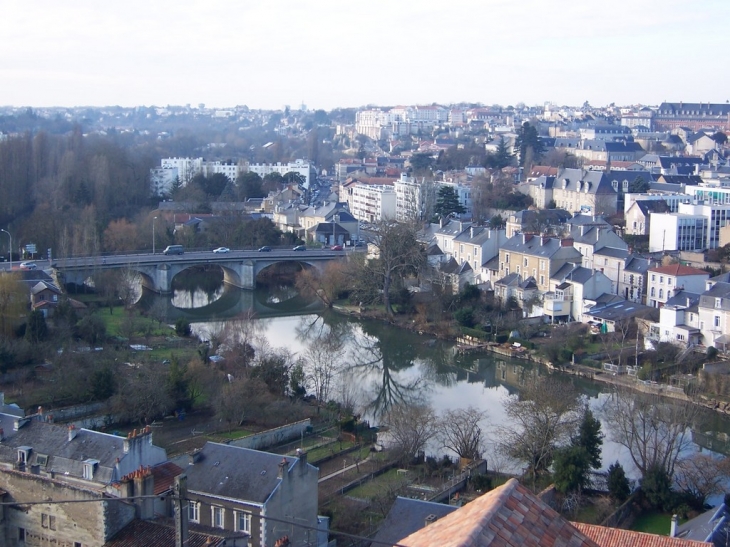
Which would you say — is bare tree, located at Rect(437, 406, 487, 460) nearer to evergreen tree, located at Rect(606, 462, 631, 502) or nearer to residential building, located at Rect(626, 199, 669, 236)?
evergreen tree, located at Rect(606, 462, 631, 502)

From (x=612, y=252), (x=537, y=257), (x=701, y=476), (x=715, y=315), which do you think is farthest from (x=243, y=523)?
(x=612, y=252)

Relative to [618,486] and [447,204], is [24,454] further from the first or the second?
[447,204]

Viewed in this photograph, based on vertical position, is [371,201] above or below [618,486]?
above

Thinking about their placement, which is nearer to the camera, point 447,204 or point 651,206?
point 651,206

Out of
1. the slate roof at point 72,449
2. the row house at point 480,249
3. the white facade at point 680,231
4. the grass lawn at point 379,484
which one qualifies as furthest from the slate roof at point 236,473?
the white facade at point 680,231

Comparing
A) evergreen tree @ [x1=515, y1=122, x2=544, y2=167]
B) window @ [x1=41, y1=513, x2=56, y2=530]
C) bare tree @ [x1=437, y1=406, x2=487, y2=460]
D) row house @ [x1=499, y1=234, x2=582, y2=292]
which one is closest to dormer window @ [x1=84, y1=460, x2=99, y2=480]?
window @ [x1=41, y1=513, x2=56, y2=530]

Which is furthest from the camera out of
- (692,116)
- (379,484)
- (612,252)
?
Result: (692,116)

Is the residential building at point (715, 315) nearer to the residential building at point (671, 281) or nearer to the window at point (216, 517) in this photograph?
the residential building at point (671, 281)
